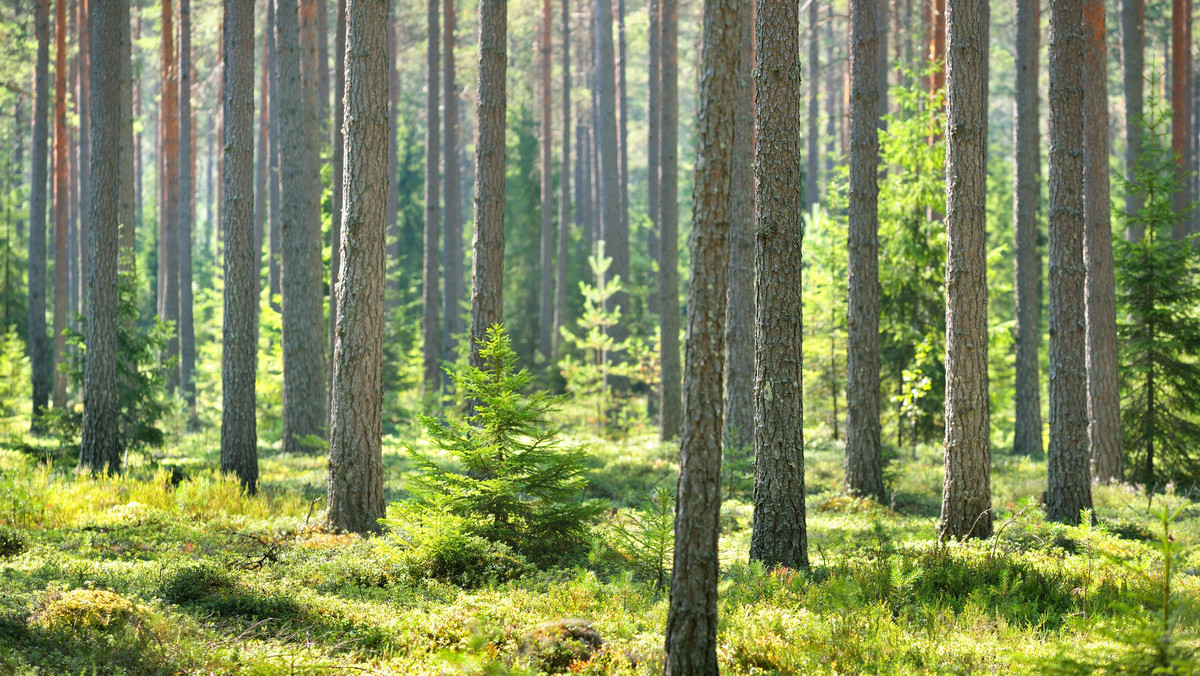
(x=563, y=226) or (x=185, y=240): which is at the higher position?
(x=563, y=226)

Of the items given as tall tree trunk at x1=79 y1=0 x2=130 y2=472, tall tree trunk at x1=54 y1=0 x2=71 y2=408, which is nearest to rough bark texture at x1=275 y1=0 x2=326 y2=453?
tall tree trunk at x1=79 y1=0 x2=130 y2=472

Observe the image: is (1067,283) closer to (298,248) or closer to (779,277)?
(779,277)

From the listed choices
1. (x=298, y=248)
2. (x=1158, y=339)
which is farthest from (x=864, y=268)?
(x=298, y=248)

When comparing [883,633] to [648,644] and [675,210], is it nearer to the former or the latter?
[648,644]

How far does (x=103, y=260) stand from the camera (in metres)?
12.4

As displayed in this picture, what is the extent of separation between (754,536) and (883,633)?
82.7 inches

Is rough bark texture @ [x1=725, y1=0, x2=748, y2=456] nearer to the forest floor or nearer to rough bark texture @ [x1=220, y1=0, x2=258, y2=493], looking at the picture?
the forest floor

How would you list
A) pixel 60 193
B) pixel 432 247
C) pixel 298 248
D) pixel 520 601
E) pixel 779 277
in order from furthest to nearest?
pixel 60 193 → pixel 432 247 → pixel 298 248 → pixel 779 277 → pixel 520 601

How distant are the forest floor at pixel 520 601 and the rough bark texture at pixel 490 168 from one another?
134 inches

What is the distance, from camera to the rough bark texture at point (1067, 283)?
9531mm

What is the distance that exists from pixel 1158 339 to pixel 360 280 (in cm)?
1241

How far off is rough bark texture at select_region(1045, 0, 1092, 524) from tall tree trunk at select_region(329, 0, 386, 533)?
25.6 ft

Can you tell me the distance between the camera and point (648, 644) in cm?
530

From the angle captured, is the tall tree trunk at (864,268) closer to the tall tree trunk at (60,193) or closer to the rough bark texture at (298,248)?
A: the rough bark texture at (298,248)
